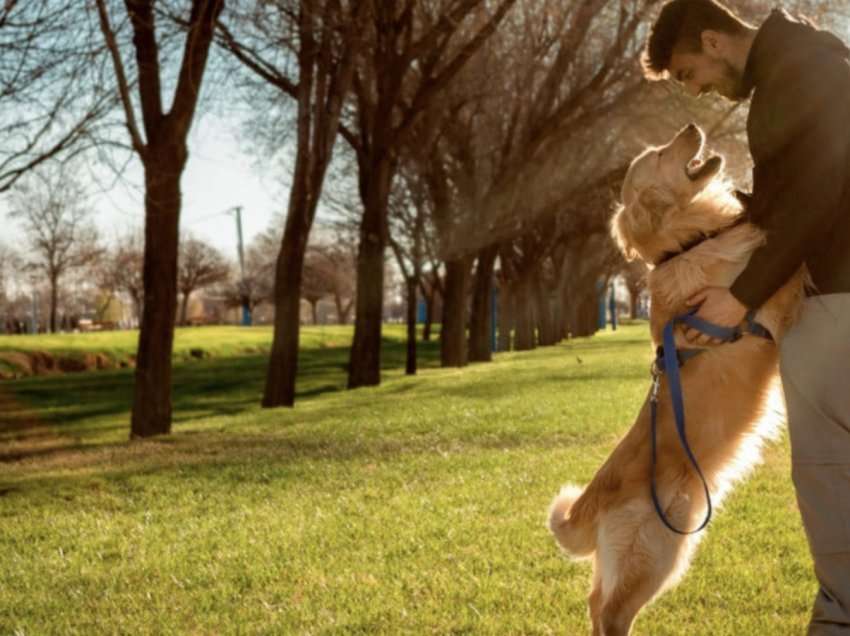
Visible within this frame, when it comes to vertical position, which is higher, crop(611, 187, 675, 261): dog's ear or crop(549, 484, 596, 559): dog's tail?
crop(611, 187, 675, 261): dog's ear

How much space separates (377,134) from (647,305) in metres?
16.0

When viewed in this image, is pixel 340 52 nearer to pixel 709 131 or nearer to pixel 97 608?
pixel 709 131

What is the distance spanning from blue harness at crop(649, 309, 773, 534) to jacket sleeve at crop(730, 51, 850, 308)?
271 millimetres

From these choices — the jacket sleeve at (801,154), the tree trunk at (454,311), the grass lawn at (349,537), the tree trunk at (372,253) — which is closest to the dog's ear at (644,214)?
the jacket sleeve at (801,154)

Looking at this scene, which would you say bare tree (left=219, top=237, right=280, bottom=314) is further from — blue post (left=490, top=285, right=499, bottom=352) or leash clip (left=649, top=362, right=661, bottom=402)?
leash clip (left=649, top=362, right=661, bottom=402)

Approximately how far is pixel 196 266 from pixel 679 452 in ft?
240

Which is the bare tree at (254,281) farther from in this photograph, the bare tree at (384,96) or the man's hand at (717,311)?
the man's hand at (717,311)

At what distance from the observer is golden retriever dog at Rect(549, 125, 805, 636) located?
3.51 meters

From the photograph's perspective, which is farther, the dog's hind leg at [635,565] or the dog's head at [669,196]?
the dog's head at [669,196]

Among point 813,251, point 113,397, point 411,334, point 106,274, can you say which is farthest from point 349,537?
point 106,274

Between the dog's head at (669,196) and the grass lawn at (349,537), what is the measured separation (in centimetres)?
165

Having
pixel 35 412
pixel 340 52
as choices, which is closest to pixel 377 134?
pixel 340 52

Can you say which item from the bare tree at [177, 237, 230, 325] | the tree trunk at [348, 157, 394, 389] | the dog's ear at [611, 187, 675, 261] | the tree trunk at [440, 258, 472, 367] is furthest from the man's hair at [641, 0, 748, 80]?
the bare tree at [177, 237, 230, 325]

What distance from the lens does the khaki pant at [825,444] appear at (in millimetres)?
3008
